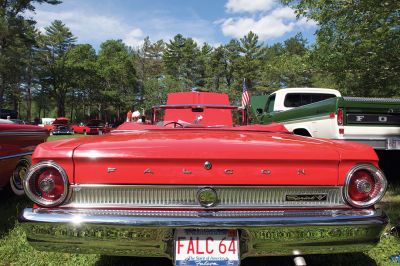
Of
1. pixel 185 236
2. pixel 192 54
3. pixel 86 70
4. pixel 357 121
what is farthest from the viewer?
pixel 192 54

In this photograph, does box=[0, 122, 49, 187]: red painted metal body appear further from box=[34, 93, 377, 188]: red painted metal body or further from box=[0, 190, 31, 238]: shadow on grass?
box=[34, 93, 377, 188]: red painted metal body

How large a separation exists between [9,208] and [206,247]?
3.88 meters

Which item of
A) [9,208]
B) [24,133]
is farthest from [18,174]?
[24,133]

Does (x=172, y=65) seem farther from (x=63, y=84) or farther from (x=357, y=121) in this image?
(x=357, y=121)

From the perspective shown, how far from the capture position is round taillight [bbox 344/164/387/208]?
7.87ft

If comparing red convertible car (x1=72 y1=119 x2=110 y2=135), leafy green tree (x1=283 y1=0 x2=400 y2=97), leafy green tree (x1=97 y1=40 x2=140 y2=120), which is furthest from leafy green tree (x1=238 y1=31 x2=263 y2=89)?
leafy green tree (x1=283 y1=0 x2=400 y2=97)

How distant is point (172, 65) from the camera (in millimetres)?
72250

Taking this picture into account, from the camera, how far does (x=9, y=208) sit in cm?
509

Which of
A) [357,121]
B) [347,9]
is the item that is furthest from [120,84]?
[357,121]

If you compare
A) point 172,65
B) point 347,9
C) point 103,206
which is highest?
point 172,65

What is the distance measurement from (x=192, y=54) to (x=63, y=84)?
23.6 m

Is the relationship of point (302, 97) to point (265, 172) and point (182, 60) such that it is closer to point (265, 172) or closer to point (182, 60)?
point (265, 172)

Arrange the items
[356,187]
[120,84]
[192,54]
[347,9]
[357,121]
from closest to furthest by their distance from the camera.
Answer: [356,187], [357,121], [347,9], [120,84], [192,54]

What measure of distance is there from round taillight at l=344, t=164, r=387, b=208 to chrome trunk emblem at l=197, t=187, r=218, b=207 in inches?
32.7
